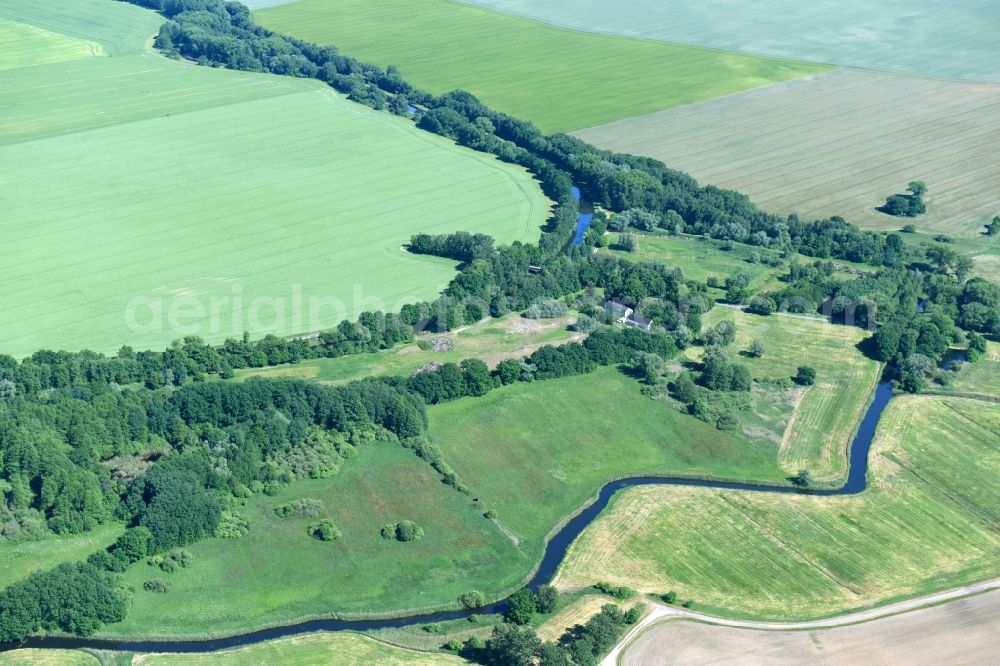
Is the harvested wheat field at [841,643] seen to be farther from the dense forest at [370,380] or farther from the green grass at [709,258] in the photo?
the green grass at [709,258]

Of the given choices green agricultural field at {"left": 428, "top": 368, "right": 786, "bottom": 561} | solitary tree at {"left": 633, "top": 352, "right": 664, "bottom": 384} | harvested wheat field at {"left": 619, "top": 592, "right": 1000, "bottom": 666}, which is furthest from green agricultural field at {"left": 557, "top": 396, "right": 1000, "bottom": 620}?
solitary tree at {"left": 633, "top": 352, "right": 664, "bottom": 384}

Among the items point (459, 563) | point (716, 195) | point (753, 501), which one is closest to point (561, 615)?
point (459, 563)

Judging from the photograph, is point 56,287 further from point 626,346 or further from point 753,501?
point 753,501

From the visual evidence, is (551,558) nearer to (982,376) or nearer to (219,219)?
(982,376)

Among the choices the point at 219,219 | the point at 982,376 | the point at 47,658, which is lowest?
the point at 47,658

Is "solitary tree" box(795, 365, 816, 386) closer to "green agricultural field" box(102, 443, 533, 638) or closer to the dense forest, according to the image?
the dense forest

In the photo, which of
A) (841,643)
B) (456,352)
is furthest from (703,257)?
(841,643)
